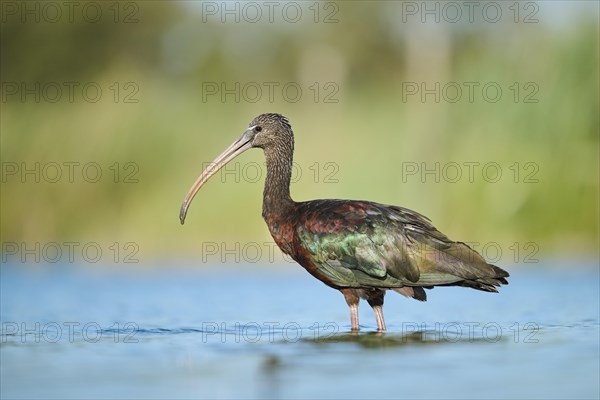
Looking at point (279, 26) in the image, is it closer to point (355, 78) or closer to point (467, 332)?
point (355, 78)

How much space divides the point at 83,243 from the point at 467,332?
828 centimetres

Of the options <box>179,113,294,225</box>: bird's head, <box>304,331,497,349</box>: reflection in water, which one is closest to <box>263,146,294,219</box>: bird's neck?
<box>179,113,294,225</box>: bird's head

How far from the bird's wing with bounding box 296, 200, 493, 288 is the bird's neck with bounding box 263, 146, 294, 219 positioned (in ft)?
1.32

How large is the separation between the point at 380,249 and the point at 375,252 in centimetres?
4

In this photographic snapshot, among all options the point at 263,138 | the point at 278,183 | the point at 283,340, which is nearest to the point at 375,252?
the point at 283,340

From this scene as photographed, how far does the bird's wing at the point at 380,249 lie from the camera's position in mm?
9289

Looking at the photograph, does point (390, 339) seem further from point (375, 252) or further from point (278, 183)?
point (278, 183)

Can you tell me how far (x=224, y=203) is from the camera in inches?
639

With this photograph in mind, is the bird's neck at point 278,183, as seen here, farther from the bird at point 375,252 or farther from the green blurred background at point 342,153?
the green blurred background at point 342,153

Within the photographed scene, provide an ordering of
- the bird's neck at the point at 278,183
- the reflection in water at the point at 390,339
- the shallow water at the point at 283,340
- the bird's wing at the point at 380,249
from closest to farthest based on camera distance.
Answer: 1. the shallow water at the point at 283,340
2. the reflection in water at the point at 390,339
3. the bird's wing at the point at 380,249
4. the bird's neck at the point at 278,183

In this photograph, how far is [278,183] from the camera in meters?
10.3

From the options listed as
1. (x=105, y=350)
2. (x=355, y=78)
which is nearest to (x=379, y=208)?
(x=105, y=350)

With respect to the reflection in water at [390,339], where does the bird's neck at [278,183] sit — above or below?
above

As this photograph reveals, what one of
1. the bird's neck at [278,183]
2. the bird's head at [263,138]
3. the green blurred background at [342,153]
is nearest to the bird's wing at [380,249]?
the bird's neck at [278,183]
